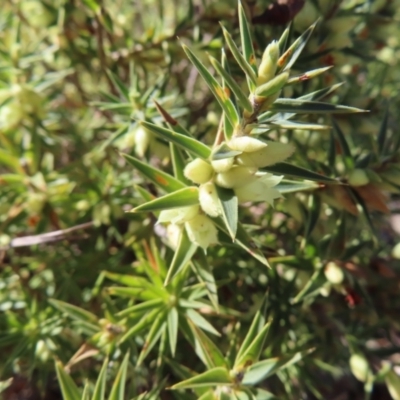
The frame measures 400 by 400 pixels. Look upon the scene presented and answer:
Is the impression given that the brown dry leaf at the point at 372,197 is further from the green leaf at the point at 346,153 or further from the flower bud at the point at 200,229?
the flower bud at the point at 200,229

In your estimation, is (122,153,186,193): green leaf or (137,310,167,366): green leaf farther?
(137,310,167,366): green leaf

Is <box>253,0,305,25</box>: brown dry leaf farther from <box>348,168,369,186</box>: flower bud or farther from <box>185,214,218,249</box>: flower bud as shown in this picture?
<box>185,214,218,249</box>: flower bud

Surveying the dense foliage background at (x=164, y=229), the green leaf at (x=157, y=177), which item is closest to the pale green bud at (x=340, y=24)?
the dense foliage background at (x=164, y=229)

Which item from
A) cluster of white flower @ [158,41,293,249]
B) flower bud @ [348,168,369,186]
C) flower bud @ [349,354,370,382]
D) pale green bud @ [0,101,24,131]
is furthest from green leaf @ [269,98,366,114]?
pale green bud @ [0,101,24,131]

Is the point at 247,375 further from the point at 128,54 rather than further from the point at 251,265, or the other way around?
the point at 128,54

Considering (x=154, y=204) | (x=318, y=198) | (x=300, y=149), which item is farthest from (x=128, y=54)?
(x=154, y=204)

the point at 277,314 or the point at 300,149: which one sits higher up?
the point at 300,149
